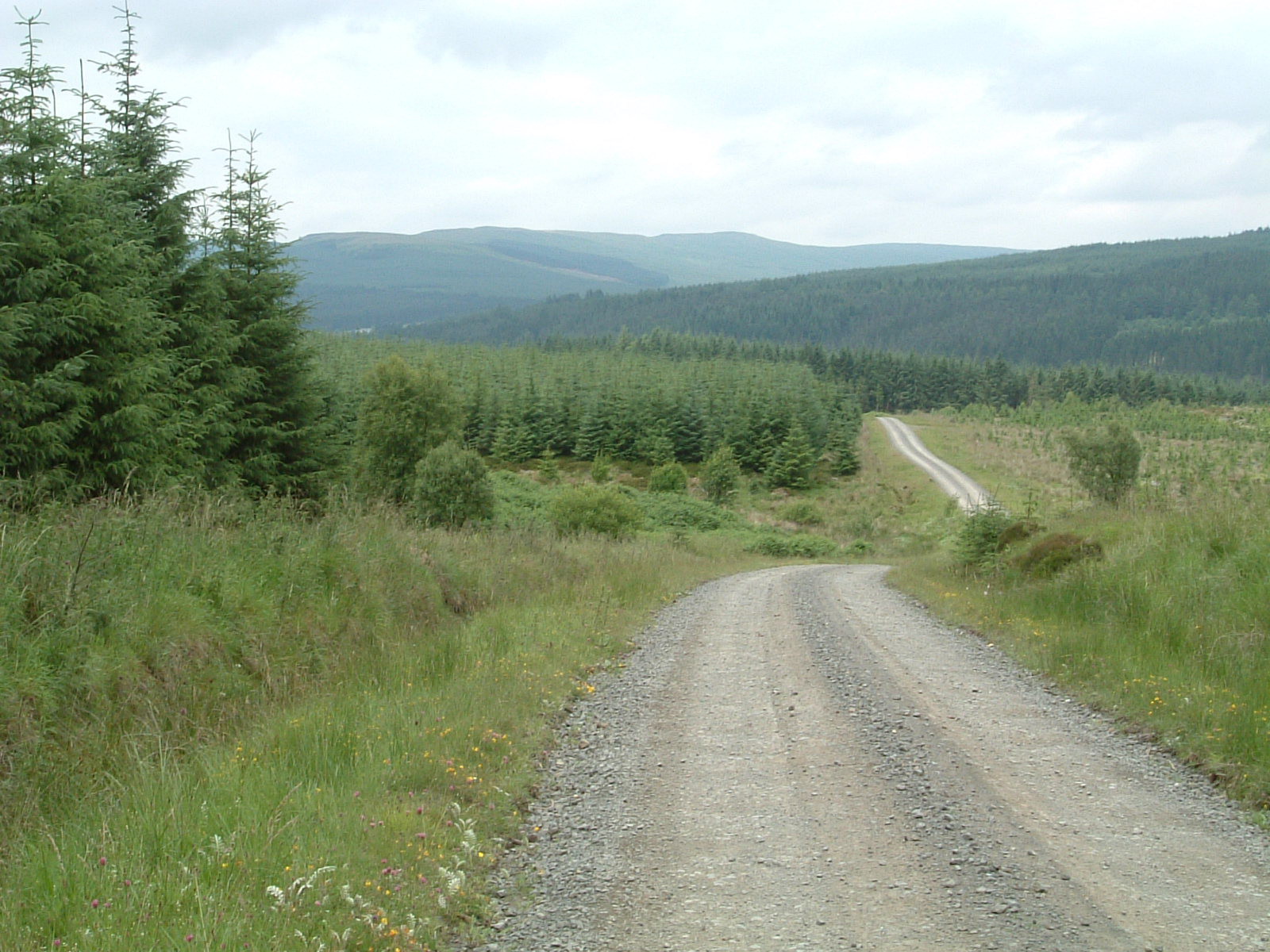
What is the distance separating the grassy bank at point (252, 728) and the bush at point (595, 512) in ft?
78.7

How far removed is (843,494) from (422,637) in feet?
201

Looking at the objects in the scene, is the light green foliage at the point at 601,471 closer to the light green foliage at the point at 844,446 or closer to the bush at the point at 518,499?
the bush at the point at 518,499

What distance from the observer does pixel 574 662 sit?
9656 millimetres

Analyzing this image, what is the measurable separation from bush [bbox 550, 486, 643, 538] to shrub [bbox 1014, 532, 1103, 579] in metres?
20.8

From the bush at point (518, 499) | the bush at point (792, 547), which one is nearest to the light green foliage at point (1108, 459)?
the bush at point (792, 547)

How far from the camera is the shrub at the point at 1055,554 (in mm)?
12648

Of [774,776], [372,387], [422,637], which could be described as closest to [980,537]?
[422,637]

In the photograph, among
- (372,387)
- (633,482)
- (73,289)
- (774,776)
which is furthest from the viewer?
(633,482)

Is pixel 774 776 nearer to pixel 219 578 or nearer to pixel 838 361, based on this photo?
pixel 219 578

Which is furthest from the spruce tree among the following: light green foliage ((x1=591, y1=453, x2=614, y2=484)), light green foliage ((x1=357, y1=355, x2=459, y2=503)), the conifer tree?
light green foliage ((x1=591, y1=453, x2=614, y2=484))

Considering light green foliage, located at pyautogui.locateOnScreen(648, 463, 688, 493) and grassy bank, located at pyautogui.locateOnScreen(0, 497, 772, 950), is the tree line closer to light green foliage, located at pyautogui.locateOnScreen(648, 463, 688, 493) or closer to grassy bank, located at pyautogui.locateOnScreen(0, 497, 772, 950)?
grassy bank, located at pyautogui.locateOnScreen(0, 497, 772, 950)

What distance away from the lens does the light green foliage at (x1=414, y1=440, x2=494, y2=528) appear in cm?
3366

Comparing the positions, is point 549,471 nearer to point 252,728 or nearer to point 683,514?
point 683,514

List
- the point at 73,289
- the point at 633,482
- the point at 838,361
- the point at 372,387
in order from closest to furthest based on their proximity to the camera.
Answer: the point at 73,289 < the point at 372,387 < the point at 633,482 < the point at 838,361
